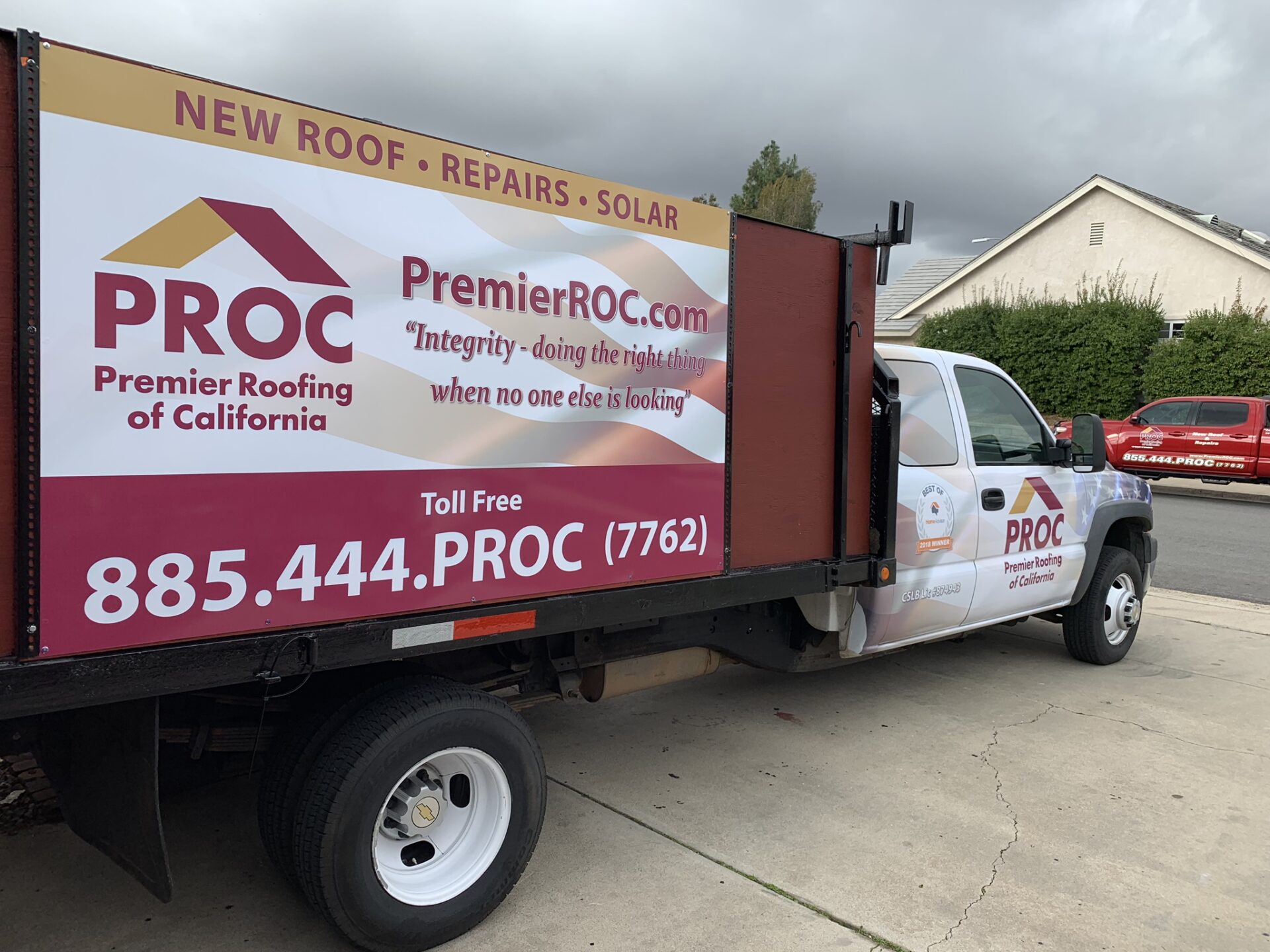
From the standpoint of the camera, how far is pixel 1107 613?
6.29 meters

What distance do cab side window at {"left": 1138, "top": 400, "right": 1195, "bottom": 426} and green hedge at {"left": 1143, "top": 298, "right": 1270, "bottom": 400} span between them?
4.93 metres

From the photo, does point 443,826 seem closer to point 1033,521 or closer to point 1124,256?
point 1033,521

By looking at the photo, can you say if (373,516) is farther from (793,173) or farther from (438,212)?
(793,173)

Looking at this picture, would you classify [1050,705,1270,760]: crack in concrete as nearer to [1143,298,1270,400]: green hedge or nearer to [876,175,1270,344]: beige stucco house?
[1143,298,1270,400]: green hedge

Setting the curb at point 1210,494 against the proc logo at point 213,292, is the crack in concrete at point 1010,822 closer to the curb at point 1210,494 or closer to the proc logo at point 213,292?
the proc logo at point 213,292

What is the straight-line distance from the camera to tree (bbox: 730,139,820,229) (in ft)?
150

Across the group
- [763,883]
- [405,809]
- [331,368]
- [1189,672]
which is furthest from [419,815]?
[1189,672]

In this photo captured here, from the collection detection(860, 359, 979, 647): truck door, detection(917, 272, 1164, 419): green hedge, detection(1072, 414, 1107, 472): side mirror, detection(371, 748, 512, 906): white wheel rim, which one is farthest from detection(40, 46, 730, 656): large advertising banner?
detection(917, 272, 1164, 419): green hedge

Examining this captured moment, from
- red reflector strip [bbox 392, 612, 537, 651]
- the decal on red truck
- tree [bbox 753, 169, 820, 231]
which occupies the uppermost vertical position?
tree [bbox 753, 169, 820, 231]

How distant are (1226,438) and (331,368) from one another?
726 inches

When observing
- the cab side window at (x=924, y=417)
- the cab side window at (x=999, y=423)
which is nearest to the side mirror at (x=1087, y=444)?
the cab side window at (x=999, y=423)

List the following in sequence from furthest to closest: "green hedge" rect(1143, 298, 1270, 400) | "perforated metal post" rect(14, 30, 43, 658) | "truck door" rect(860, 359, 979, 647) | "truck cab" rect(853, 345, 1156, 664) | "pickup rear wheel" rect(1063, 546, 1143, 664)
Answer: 1. "green hedge" rect(1143, 298, 1270, 400)
2. "pickup rear wheel" rect(1063, 546, 1143, 664)
3. "truck cab" rect(853, 345, 1156, 664)
4. "truck door" rect(860, 359, 979, 647)
5. "perforated metal post" rect(14, 30, 43, 658)

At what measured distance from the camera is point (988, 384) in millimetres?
5637

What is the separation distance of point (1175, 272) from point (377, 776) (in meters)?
28.2
